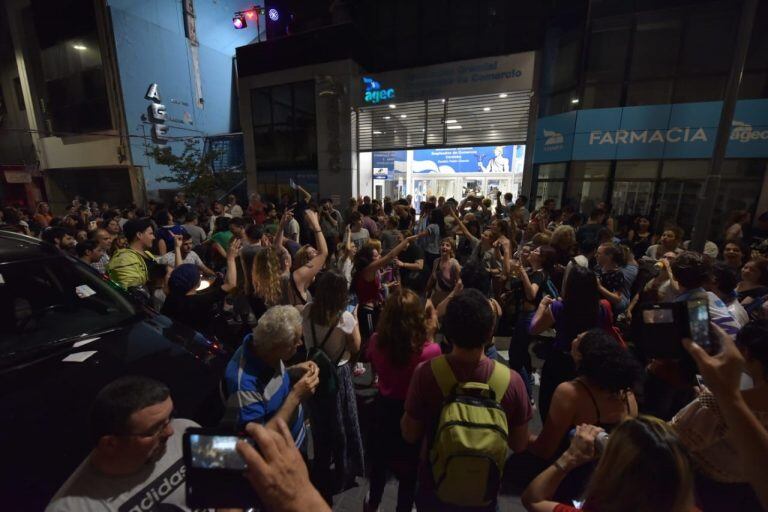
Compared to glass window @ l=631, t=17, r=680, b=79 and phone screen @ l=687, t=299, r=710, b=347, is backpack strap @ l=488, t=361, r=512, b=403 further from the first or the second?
glass window @ l=631, t=17, r=680, b=79

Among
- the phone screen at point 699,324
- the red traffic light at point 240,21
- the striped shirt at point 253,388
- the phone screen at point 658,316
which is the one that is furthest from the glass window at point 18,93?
the phone screen at point 699,324

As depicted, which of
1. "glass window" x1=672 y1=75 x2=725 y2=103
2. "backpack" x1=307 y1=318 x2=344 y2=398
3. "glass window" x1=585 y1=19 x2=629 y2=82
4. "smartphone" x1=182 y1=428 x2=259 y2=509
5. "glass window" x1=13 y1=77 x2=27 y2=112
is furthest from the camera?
"glass window" x1=13 y1=77 x2=27 y2=112

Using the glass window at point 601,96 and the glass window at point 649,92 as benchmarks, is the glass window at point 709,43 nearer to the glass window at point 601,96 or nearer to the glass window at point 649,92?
the glass window at point 649,92

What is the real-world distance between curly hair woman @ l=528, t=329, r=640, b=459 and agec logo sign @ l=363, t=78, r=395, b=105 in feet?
42.5

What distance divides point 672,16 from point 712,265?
31.1ft

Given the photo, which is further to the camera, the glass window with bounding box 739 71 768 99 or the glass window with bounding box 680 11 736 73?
the glass window with bounding box 680 11 736 73

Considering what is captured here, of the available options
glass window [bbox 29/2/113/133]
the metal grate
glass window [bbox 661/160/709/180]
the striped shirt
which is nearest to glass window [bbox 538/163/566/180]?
the metal grate

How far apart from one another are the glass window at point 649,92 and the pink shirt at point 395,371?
34.5 feet

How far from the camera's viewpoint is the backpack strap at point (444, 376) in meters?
1.67

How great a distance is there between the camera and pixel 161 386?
1.41m

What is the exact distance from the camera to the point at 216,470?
917 mm

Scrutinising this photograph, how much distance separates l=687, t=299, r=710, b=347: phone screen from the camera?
1.30m

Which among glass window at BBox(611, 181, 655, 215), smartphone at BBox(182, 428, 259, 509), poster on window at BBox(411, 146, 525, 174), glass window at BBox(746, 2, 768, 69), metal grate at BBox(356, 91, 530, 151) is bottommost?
smartphone at BBox(182, 428, 259, 509)

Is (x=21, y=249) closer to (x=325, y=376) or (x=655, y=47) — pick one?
(x=325, y=376)
